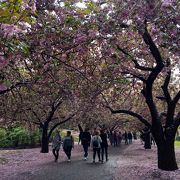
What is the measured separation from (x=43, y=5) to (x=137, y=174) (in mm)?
9045

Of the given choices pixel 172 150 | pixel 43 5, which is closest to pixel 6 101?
pixel 43 5

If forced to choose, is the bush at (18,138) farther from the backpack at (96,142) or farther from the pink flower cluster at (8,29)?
the pink flower cluster at (8,29)

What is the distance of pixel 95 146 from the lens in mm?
17828

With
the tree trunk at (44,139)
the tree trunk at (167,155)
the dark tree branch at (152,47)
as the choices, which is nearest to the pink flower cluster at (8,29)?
the dark tree branch at (152,47)

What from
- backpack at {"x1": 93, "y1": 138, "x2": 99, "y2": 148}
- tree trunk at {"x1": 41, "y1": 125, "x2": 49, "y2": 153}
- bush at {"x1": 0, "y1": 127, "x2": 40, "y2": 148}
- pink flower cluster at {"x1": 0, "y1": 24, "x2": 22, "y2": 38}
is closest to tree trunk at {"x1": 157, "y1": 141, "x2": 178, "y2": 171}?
backpack at {"x1": 93, "y1": 138, "x2": 99, "y2": 148}

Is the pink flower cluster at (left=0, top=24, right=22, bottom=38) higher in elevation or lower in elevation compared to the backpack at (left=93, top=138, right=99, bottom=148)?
higher

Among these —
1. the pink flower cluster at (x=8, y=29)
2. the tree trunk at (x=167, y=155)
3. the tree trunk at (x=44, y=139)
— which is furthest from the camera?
the tree trunk at (x=44, y=139)

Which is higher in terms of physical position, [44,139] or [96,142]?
[44,139]

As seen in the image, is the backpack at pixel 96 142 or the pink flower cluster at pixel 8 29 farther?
the backpack at pixel 96 142

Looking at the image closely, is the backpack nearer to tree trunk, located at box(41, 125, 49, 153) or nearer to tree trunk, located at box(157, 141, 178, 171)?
tree trunk, located at box(157, 141, 178, 171)

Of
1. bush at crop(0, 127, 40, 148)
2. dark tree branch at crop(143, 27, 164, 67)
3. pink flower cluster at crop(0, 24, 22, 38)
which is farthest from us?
bush at crop(0, 127, 40, 148)

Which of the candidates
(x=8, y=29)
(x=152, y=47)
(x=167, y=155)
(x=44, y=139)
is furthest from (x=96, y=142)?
(x=8, y=29)

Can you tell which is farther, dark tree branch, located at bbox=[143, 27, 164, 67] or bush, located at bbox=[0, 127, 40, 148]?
bush, located at bbox=[0, 127, 40, 148]

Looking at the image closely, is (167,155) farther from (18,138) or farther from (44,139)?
(18,138)
